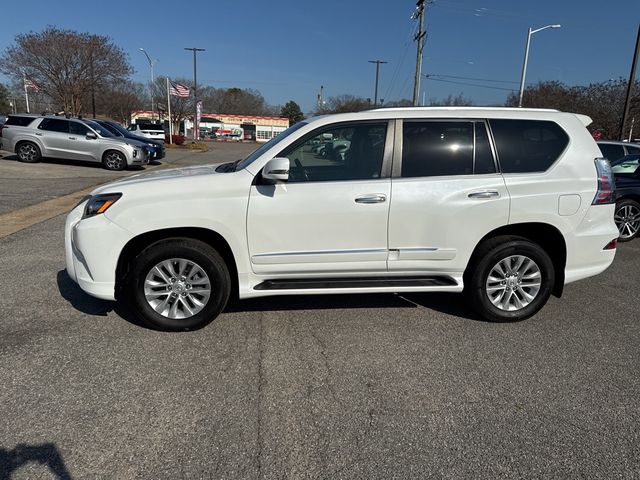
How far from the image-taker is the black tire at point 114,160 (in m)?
15.9

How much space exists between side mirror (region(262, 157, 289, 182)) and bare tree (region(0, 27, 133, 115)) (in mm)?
35345

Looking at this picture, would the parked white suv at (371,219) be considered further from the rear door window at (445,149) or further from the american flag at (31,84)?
the american flag at (31,84)

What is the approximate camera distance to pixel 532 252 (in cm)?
395

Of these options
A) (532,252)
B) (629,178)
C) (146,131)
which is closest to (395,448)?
(532,252)

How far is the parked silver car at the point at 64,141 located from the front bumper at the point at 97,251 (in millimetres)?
13629

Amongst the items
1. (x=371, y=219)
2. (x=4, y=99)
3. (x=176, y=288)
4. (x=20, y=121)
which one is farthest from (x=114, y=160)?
(x=4, y=99)

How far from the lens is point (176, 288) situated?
3.67 m

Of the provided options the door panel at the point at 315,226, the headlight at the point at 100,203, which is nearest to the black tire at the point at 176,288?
the door panel at the point at 315,226

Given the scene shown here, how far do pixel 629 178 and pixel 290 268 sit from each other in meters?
7.00

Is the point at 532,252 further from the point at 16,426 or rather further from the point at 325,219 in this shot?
the point at 16,426

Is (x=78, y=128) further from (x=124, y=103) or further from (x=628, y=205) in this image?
(x=124, y=103)

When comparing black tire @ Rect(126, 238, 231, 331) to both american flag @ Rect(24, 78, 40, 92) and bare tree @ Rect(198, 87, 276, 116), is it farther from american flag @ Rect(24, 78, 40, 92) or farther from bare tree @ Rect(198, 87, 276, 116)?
bare tree @ Rect(198, 87, 276, 116)

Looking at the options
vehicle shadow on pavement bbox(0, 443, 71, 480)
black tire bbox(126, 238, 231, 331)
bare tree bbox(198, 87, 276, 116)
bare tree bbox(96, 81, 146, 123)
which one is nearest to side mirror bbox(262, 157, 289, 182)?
black tire bbox(126, 238, 231, 331)

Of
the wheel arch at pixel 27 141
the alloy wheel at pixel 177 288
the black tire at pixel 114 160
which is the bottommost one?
the alloy wheel at pixel 177 288
